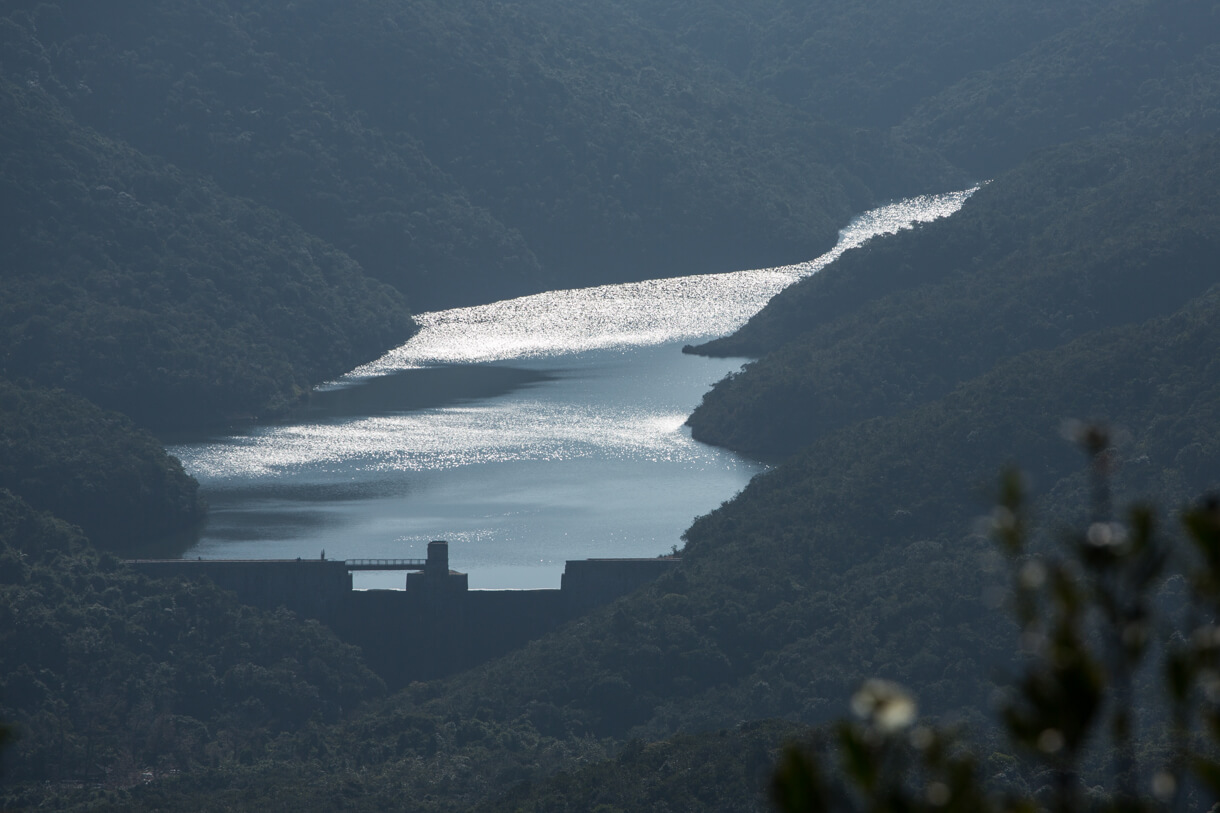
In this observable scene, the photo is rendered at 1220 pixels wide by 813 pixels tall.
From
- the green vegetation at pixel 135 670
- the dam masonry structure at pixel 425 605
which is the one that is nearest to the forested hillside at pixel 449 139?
the dam masonry structure at pixel 425 605

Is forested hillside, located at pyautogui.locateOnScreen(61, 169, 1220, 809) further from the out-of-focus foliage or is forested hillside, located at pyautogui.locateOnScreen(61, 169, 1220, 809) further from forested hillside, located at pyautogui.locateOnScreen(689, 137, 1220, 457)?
the out-of-focus foliage

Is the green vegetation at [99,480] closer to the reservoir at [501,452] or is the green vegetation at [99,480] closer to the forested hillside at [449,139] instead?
the reservoir at [501,452]

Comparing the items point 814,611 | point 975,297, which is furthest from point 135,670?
point 975,297

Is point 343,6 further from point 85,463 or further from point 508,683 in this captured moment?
point 508,683

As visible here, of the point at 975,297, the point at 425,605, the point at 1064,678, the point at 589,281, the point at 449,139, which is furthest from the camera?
the point at 449,139

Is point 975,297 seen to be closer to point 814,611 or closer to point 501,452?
point 501,452
